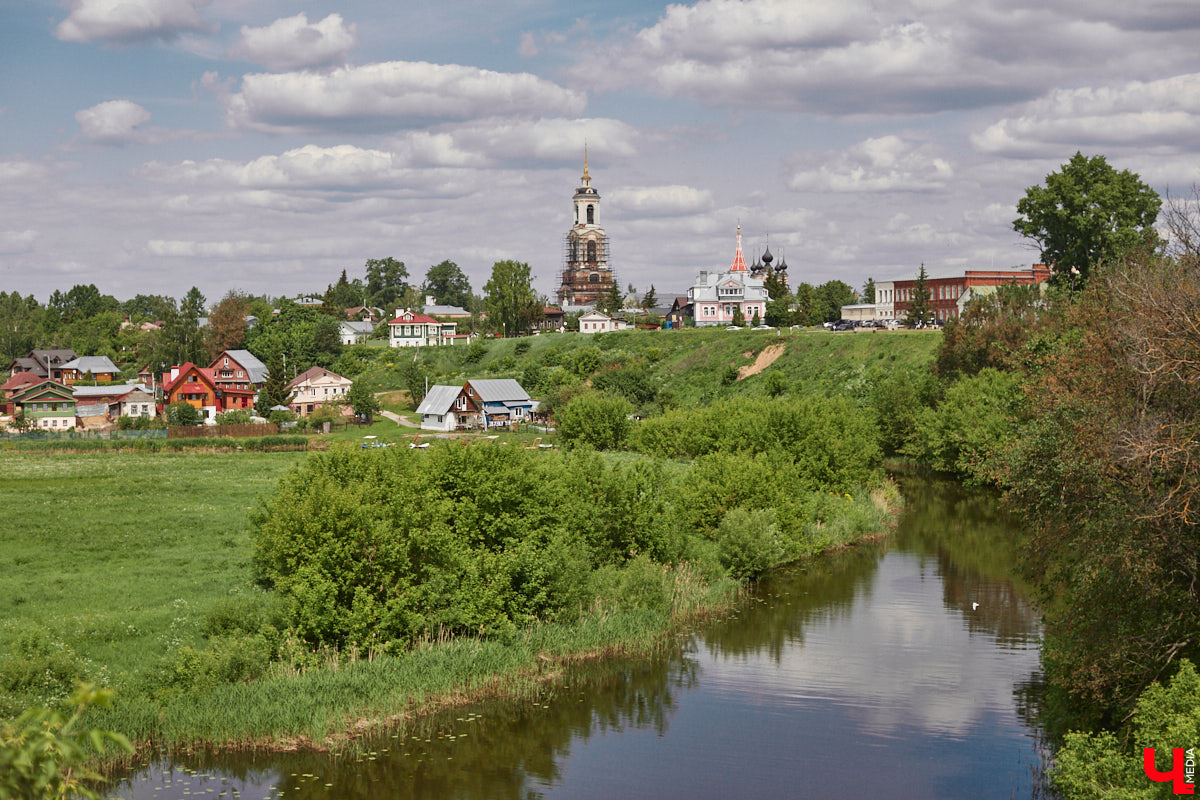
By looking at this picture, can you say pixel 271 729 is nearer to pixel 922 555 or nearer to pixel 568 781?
pixel 568 781

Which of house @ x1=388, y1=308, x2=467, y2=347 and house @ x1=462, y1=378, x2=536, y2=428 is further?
house @ x1=388, y1=308, x2=467, y2=347

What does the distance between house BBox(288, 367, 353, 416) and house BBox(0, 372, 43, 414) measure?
3117 centimetres

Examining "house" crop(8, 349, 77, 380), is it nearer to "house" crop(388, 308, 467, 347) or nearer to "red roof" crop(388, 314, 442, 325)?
"house" crop(388, 308, 467, 347)

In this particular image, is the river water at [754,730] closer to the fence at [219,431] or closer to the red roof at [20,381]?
the fence at [219,431]

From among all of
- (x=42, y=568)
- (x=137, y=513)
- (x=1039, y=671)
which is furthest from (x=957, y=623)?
(x=137, y=513)

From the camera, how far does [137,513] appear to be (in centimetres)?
5450

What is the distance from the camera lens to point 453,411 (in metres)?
108

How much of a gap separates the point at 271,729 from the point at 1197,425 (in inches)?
861

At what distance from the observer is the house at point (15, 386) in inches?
4783

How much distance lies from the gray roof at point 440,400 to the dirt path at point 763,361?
105 feet

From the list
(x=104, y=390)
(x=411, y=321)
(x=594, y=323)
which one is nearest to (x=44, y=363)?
(x=104, y=390)

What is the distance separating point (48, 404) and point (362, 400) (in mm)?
41020

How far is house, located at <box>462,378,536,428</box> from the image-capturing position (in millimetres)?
109562
